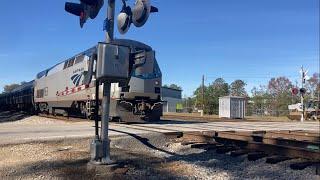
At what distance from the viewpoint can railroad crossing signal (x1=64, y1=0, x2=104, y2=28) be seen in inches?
311

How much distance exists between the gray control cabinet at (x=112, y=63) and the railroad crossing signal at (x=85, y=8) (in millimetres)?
737

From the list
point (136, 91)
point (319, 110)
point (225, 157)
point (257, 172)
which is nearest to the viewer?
point (257, 172)

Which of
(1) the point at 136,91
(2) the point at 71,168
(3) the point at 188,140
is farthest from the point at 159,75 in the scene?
(2) the point at 71,168

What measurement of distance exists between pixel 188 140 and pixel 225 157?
9.84ft

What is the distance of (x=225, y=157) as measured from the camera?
970 centimetres

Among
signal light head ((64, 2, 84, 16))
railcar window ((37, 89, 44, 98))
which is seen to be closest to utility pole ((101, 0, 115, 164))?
signal light head ((64, 2, 84, 16))

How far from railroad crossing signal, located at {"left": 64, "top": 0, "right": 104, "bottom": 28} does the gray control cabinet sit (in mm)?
737

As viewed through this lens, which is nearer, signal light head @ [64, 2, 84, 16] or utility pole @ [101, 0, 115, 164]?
utility pole @ [101, 0, 115, 164]

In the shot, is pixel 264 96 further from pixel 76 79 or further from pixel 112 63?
pixel 112 63

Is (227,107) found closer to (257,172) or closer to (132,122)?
(132,122)

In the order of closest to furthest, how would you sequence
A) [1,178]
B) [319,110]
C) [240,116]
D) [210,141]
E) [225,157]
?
[1,178] < [225,157] < [210,141] < [240,116] < [319,110]

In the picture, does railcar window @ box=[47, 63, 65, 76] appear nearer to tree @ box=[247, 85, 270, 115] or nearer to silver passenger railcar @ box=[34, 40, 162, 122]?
silver passenger railcar @ box=[34, 40, 162, 122]

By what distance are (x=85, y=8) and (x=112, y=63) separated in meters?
1.46

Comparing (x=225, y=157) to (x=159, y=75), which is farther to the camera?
(x=159, y=75)
